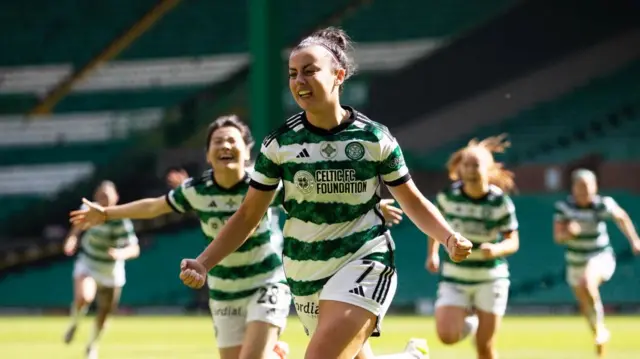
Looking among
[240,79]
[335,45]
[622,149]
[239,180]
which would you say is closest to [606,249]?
[239,180]

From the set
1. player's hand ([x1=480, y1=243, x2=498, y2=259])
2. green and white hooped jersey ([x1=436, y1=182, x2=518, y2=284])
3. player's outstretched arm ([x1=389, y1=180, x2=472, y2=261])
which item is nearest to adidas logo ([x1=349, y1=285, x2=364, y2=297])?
player's outstretched arm ([x1=389, y1=180, x2=472, y2=261])

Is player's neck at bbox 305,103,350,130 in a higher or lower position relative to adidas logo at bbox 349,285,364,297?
higher

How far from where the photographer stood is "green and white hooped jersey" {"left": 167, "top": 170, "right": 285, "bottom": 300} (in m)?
8.70

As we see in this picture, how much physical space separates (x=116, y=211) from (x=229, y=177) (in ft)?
2.74

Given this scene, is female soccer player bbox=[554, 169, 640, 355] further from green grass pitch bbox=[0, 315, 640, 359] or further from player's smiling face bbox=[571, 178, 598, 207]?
green grass pitch bbox=[0, 315, 640, 359]

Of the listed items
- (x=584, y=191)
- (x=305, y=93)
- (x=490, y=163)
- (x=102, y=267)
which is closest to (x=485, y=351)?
(x=490, y=163)

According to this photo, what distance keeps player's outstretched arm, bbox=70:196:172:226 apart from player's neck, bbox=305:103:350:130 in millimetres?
1969

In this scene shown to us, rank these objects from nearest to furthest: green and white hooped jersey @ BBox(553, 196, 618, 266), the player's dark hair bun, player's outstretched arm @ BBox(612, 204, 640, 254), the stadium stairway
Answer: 1. the player's dark hair bun
2. player's outstretched arm @ BBox(612, 204, 640, 254)
3. green and white hooped jersey @ BBox(553, 196, 618, 266)
4. the stadium stairway

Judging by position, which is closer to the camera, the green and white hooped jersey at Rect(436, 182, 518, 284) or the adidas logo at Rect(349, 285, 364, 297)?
the adidas logo at Rect(349, 285, 364, 297)

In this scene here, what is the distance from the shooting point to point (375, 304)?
21.2 ft

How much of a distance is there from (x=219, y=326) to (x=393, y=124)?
919 inches

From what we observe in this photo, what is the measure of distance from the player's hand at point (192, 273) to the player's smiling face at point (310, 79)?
98 cm

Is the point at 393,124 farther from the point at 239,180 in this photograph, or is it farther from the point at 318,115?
the point at 318,115

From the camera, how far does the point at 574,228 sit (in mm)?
15727
